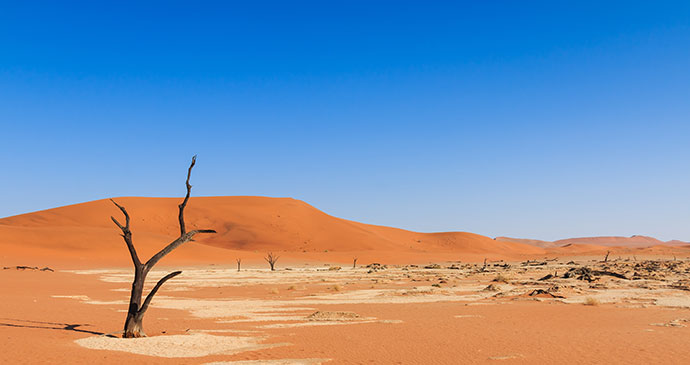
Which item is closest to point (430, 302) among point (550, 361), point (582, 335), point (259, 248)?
point (582, 335)

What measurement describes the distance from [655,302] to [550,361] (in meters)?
13.5

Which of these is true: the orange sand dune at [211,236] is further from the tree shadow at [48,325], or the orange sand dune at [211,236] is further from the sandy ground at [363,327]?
the tree shadow at [48,325]

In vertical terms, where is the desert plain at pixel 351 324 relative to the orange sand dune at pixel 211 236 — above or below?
below

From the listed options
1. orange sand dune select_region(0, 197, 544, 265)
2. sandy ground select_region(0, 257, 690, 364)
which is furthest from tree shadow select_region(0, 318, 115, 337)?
orange sand dune select_region(0, 197, 544, 265)

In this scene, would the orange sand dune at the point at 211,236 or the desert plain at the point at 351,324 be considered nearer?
the desert plain at the point at 351,324

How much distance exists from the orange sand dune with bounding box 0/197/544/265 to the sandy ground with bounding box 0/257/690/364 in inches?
1720

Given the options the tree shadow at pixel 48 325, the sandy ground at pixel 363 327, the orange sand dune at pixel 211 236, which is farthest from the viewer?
the orange sand dune at pixel 211 236

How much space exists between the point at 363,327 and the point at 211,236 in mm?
84892

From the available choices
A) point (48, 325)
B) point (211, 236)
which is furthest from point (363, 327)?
point (211, 236)

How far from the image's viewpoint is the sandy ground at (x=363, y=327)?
438 inches

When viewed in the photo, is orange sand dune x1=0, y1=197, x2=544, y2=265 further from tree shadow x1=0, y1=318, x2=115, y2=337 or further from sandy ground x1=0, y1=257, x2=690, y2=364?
tree shadow x1=0, y1=318, x2=115, y2=337

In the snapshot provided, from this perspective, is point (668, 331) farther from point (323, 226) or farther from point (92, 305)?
point (323, 226)

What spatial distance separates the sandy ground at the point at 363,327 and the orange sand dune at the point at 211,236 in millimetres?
43681

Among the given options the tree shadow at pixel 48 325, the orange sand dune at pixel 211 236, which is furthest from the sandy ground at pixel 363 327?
the orange sand dune at pixel 211 236
